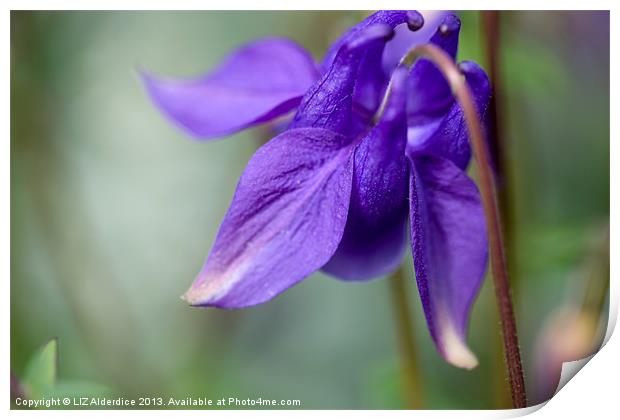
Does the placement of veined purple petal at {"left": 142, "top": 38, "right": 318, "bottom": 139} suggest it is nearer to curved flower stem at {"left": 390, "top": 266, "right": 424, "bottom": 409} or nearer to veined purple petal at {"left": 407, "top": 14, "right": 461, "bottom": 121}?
veined purple petal at {"left": 407, "top": 14, "right": 461, "bottom": 121}

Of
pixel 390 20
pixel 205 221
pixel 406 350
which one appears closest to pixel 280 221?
pixel 390 20

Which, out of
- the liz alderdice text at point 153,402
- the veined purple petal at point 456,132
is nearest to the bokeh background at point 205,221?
the liz alderdice text at point 153,402

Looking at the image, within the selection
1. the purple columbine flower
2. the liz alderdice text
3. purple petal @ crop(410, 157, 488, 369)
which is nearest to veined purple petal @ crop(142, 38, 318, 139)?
the purple columbine flower

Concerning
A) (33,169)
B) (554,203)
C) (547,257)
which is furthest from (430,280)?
(33,169)

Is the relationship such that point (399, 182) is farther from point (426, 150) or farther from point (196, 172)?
point (196, 172)

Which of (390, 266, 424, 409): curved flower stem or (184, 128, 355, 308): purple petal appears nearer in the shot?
(184, 128, 355, 308): purple petal

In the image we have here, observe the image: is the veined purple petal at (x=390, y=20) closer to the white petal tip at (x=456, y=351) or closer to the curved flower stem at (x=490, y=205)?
the curved flower stem at (x=490, y=205)

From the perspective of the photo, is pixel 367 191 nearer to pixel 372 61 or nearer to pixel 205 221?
pixel 372 61
